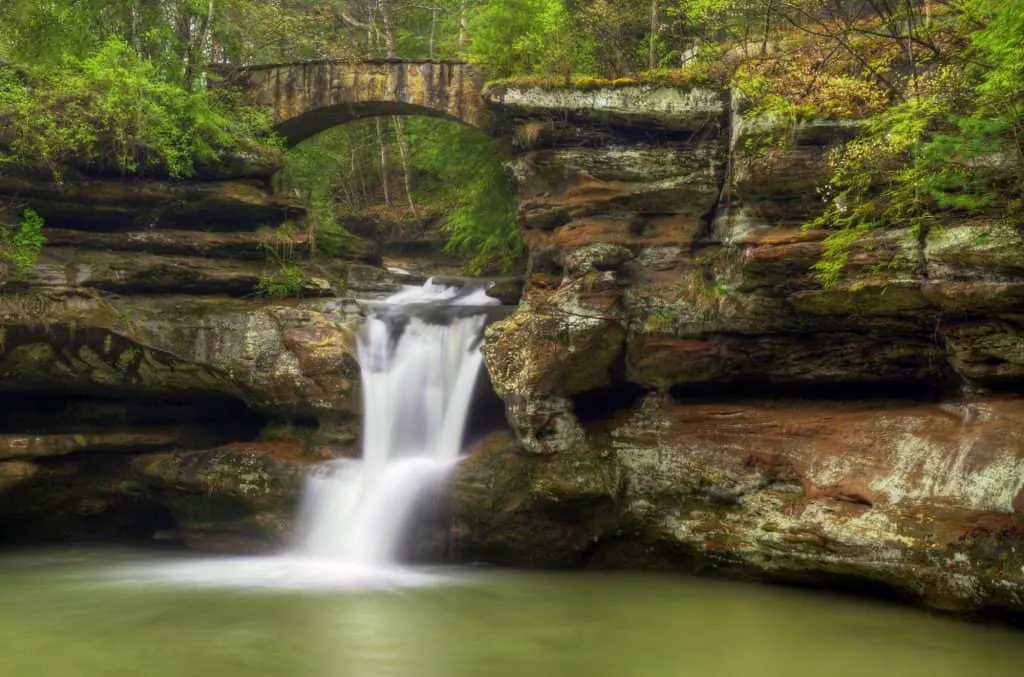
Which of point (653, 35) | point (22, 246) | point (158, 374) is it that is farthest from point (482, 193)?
point (22, 246)

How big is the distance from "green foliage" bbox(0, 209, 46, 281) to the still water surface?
4.71 metres

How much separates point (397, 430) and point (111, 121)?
700 centimetres

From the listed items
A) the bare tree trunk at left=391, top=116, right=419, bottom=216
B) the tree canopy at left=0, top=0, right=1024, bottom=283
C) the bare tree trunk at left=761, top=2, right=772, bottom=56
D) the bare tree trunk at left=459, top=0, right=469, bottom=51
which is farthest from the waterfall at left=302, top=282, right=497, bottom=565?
the bare tree trunk at left=391, top=116, right=419, bottom=216

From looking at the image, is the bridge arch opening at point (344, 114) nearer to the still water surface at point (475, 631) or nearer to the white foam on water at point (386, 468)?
the white foam on water at point (386, 468)

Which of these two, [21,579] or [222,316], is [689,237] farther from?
[21,579]

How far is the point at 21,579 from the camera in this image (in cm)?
1157

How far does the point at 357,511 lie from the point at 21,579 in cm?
453

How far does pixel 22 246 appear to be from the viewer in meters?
→ 13.5

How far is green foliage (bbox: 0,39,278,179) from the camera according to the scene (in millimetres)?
13719

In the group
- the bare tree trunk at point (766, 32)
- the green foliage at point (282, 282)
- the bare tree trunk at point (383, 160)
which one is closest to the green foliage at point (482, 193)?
the green foliage at point (282, 282)

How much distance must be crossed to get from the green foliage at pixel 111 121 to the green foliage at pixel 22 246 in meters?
0.89

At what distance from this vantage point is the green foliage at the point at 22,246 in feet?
43.3

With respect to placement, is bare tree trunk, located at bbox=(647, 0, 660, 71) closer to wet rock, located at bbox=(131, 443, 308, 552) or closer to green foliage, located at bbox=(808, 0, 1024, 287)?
green foliage, located at bbox=(808, 0, 1024, 287)

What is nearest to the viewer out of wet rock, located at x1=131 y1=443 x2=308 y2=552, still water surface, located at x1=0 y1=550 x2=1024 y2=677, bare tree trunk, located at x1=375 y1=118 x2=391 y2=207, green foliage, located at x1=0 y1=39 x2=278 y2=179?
still water surface, located at x1=0 y1=550 x2=1024 y2=677
